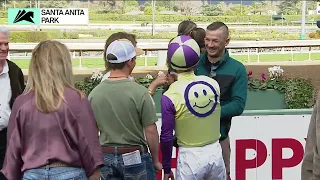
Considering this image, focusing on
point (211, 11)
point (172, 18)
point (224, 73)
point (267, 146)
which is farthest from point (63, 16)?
A: point (211, 11)

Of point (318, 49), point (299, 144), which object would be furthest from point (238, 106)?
point (318, 49)

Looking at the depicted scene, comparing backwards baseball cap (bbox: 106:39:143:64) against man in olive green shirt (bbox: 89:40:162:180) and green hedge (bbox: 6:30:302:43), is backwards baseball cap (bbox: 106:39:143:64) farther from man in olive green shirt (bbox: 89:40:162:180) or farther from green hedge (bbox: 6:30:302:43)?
green hedge (bbox: 6:30:302:43)

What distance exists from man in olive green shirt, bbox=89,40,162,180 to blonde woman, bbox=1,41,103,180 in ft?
1.14

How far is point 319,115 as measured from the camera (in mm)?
Answer: 2264

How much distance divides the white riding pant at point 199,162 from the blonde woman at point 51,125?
2.22 ft

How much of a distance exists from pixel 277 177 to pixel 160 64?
11.7 metres

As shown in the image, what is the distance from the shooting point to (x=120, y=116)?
3.28 metres

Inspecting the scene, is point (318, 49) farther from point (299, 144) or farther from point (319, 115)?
point (319, 115)

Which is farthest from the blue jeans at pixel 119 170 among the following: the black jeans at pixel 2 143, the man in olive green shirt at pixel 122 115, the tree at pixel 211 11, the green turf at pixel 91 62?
the tree at pixel 211 11

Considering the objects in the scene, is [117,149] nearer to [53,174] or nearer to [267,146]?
[53,174]

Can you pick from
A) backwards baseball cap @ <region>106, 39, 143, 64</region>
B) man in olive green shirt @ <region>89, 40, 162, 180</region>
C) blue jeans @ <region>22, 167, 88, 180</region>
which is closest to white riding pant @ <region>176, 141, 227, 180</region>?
man in olive green shirt @ <region>89, 40, 162, 180</region>

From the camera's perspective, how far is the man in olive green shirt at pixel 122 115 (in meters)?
3.28

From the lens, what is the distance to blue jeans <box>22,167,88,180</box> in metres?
2.85

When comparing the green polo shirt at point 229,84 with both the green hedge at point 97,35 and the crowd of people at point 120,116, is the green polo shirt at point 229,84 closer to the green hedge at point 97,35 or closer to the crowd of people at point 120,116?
the crowd of people at point 120,116
